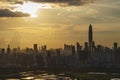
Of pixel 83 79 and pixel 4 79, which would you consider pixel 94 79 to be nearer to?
pixel 83 79

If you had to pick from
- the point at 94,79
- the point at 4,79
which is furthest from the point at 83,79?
the point at 4,79

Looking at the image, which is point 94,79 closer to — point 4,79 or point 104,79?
point 104,79

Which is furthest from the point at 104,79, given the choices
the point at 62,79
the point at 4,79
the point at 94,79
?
the point at 4,79

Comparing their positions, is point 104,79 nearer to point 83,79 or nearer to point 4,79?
point 83,79

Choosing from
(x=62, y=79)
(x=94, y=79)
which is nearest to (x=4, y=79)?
(x=62, y=79)

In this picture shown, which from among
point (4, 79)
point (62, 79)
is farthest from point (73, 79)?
point (4, 79)
